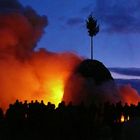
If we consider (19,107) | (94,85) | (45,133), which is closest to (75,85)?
(94,85)

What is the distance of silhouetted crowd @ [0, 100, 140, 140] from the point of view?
5875 centimetres

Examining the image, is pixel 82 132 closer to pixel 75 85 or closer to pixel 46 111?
pixel 46 111

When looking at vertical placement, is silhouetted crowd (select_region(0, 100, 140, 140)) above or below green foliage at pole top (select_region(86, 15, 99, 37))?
below

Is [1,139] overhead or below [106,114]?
below

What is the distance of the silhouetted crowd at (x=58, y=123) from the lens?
58750 millimetres

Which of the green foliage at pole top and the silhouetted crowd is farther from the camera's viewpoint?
the green foliage at pole top

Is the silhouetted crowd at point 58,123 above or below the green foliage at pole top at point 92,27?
below

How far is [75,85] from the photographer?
98.1 meters

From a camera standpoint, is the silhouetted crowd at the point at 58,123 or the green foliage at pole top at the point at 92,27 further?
the green foliage at pole top at the point at 92,27

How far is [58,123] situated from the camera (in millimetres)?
60875

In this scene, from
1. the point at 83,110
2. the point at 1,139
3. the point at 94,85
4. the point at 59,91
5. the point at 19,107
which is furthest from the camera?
the point at 59,91

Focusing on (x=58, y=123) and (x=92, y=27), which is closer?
(x=58, y=123)

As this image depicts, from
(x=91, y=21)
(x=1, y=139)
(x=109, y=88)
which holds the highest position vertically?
(x=91, y=21)

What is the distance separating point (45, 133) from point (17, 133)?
12.3 ft
